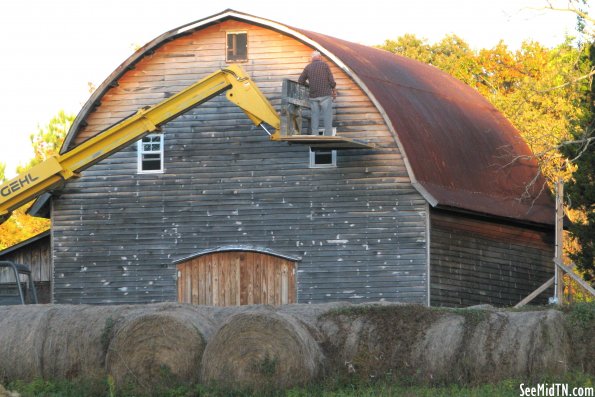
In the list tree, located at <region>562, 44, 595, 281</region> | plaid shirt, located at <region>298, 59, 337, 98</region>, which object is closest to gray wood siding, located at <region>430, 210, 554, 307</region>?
Answer: tree, located at <region>562, 44, 595, 281</region>

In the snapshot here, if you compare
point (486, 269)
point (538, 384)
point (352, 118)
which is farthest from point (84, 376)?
point (486, 269)

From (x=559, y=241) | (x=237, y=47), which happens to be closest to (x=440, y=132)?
(x=559, y=241)

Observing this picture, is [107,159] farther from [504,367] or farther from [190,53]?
[504,367]

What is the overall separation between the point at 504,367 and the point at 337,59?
11349mm

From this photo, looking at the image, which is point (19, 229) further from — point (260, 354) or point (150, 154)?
point (260, 354)

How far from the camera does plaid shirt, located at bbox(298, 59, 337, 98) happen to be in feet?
87.0

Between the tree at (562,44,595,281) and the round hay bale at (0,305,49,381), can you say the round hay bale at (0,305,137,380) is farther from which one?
the tree at (562,44,595,281)

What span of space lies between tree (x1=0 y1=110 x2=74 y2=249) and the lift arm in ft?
81.1

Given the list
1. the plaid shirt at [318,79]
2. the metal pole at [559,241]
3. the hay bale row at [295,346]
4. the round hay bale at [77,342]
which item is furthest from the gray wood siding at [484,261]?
the round hay bale at [77,342]

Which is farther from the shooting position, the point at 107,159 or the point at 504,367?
the point at 107,159

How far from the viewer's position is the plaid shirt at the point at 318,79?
26.5 meters

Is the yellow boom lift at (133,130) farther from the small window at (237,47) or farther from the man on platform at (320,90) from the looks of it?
the small window at (237,47)

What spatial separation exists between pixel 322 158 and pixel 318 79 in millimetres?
2457

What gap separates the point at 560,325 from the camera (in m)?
18.1
